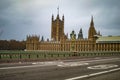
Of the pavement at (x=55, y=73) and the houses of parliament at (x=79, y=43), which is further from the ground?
the houses of parliament at (x=79, y=43)

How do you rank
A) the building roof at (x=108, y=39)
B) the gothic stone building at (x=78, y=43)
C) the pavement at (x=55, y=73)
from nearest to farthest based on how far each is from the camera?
the pavement at (x=55, y=73)
the building roof at (x=108, y=39)
the gothic stone building at (x=78, y=43)

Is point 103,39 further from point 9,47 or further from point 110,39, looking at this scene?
point 9,47

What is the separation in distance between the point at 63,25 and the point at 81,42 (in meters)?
37.4

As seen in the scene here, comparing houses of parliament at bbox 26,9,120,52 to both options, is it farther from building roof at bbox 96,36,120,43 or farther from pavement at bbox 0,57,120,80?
pavement at bbox 0,57,120,80

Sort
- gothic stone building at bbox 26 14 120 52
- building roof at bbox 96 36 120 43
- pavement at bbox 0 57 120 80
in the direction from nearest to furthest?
pavement at bbox 0 57 120 80, building roof at bbox 96 36 120 43, gothic stone building at bbox 26 14 120 52

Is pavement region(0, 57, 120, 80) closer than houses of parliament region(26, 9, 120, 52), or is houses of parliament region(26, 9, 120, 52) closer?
pavement region(0, 57, 120, 80)

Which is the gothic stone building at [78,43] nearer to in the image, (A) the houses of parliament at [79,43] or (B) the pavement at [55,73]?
(A) the houses of parliament at [79,43]

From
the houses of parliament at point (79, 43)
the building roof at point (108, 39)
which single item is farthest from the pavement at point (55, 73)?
the building roof at point (108, 39)

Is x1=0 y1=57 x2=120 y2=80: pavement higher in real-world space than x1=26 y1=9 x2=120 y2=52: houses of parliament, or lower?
lower

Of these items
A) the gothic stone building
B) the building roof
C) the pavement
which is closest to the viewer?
the pavement

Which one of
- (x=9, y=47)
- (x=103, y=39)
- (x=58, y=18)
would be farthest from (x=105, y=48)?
(x=9, y=47)

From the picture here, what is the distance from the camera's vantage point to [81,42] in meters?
162

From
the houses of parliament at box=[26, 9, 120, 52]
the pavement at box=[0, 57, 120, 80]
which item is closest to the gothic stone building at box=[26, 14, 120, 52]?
the houses of parliament at box=[26, 9, 120, 52]

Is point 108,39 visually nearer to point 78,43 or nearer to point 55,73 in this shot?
point 78,43
